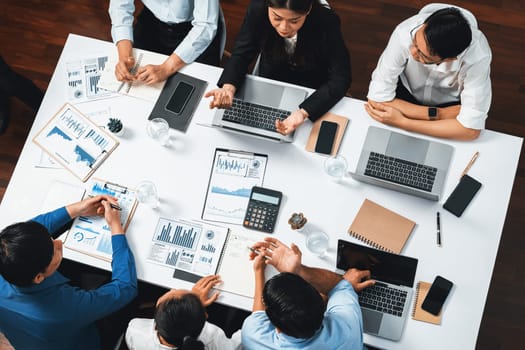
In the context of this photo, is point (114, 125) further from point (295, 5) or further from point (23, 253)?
point (295, 5)

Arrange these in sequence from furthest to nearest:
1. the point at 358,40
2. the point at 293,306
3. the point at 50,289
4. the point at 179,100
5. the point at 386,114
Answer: the point at 358,40, the point at 179,100, the point at 386,114, the point at 50,289, the point at 293,306

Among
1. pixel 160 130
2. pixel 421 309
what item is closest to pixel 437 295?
pixel 421 309

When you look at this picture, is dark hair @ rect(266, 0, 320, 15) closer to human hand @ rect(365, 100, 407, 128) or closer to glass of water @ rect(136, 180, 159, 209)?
human hand @ rect(365, 100, 407, 128)

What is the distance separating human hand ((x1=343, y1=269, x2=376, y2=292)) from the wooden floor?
123cm

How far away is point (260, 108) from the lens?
2.22 metres

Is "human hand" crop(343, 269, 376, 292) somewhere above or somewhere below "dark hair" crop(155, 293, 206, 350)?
above

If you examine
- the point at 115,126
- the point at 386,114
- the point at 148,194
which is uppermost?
the point at 386,114

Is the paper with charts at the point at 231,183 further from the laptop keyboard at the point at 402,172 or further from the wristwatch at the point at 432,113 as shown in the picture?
the wristwatch at the point at 432,113

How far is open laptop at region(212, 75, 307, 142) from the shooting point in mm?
2172

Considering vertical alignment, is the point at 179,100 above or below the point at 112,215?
above

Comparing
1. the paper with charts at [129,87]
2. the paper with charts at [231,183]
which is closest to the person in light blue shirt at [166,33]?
the paper with charts at [129,87]

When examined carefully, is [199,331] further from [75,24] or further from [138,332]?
[75,24]

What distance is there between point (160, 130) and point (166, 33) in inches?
26.9

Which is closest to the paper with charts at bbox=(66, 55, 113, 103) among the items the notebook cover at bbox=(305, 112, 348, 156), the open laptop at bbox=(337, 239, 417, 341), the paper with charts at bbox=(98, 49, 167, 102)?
Result: the paper with charts at bbox=(98, 49, 167, 102)
